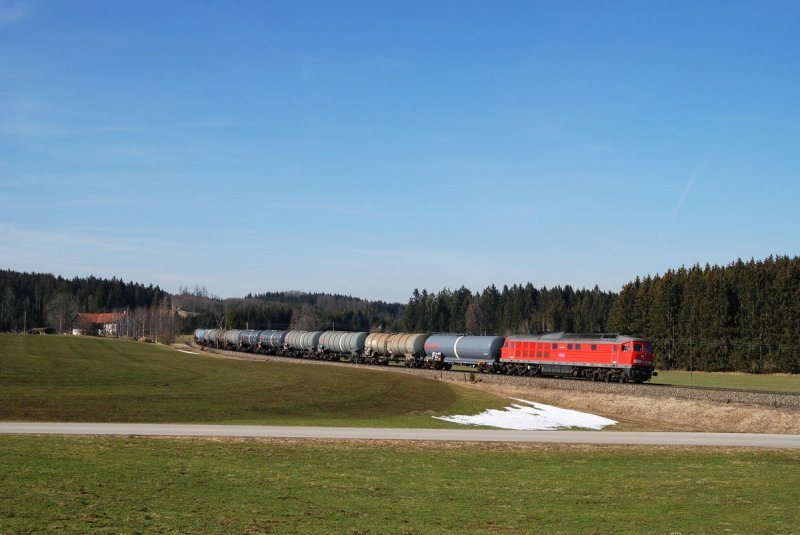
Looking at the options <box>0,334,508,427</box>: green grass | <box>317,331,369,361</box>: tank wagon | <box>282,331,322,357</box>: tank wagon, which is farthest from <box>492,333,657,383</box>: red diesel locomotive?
<box>282,331,322,357</box>: tank wagon

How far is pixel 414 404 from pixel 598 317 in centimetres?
13887

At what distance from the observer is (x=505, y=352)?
252 ft

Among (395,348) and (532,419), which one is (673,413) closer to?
(532,419)

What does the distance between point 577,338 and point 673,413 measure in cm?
2276

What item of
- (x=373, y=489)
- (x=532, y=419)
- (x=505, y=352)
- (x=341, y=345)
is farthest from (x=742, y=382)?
(x=373, y=489)

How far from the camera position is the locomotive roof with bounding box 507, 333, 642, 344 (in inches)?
2618

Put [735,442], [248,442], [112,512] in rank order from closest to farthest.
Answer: [112,512], [248,442], [735,442]

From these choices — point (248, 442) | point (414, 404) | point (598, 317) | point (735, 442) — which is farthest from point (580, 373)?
point (598, 317)

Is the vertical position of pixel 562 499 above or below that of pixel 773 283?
below

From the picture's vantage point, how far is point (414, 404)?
47625mm

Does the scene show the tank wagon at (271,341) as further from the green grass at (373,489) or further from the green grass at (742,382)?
the green grass at (373,489)

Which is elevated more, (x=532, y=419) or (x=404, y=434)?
(x=404, y=434)

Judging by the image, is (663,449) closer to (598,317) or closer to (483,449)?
(483,449)

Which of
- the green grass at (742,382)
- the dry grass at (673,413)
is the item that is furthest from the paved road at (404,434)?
the green grass at (742,382)
